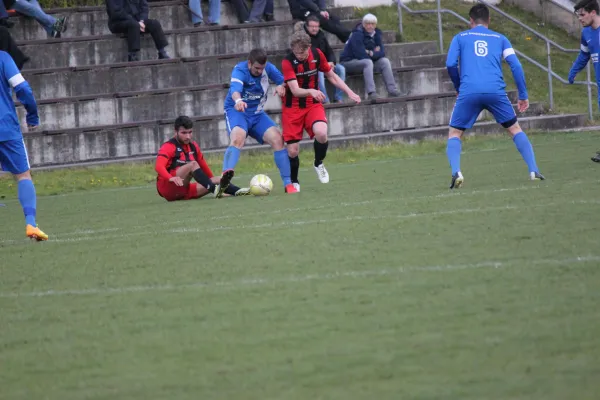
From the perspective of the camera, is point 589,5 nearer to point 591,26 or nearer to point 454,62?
point 591,26

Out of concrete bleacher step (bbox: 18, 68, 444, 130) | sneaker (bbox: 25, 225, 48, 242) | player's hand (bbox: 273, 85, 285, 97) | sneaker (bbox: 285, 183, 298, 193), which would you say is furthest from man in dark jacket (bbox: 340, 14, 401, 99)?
sneaker (bbox: 25, 225, 48, 242)

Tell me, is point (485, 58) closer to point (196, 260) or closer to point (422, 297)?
point (196, 260)

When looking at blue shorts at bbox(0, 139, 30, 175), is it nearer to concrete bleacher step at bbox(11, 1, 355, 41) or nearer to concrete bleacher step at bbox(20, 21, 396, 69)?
concrete bleacher step at bbox(20, 21, 396, 69)

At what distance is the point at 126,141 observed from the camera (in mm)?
21062

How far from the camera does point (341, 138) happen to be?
21.0 metres

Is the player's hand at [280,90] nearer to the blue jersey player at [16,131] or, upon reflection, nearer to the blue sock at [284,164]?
the blue sock at [284,164]

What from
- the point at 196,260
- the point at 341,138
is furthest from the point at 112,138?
the point at 196,260

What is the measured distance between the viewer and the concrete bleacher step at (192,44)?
922 inches

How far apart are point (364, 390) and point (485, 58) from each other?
338 inches

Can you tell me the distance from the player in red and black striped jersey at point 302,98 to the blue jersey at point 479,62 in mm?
1862

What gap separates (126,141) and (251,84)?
7.37 metres

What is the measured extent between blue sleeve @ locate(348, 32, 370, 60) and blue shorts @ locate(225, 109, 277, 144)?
7.95m

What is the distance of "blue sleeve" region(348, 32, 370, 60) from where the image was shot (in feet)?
72.5

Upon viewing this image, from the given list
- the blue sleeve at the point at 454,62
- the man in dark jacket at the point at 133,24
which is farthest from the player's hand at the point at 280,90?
the man in dark jacket at the point at 133,24
